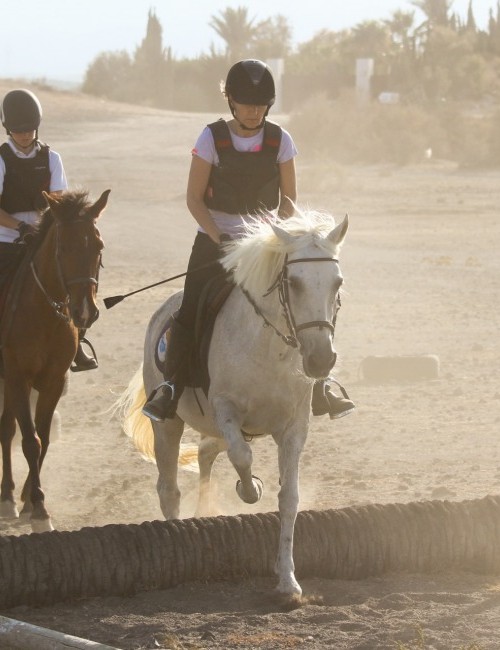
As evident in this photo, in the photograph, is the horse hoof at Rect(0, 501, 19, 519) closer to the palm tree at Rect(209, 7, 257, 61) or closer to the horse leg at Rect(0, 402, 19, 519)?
the horse leg at Rect(0, 402, 19, 519)

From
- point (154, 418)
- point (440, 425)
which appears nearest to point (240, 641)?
point (154, 418)

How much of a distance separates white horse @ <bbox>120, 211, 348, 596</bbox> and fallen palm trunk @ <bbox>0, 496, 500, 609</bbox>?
32cm

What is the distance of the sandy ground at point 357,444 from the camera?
634 centimetres

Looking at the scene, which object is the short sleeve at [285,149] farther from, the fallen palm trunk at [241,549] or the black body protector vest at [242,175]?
the fallen palm trunk at [241,549]

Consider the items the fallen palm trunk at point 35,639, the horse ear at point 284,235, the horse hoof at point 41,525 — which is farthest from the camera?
the horse hoof at point 41,525

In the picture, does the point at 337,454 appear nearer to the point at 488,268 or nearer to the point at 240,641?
the point at 240,641

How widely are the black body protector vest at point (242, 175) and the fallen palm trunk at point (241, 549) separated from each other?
1.78m

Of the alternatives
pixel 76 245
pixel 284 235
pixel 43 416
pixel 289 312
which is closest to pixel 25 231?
pixel 76 245

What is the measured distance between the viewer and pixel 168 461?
8.38m

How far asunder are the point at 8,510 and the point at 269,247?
3.41 meters

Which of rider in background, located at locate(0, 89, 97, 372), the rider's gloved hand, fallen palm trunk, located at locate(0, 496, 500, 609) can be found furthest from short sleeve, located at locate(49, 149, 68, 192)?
fallen palm trunk, located at locate(0, 496, 500, 609)

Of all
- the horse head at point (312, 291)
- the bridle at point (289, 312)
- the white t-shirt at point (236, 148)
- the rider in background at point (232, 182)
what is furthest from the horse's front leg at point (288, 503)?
the white t-shirt at point (236, 148)

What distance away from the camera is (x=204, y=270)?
7.77m

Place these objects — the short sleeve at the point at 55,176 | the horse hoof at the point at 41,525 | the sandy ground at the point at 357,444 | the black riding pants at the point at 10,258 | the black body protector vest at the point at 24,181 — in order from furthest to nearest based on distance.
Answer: the short sleeve at the point at 55,176
the black body protector vest at the point at 24,181
the black riding pants at the point at 10,258
the horse hoof at the point at 41,525
the sandy ground at the point at 357,444
